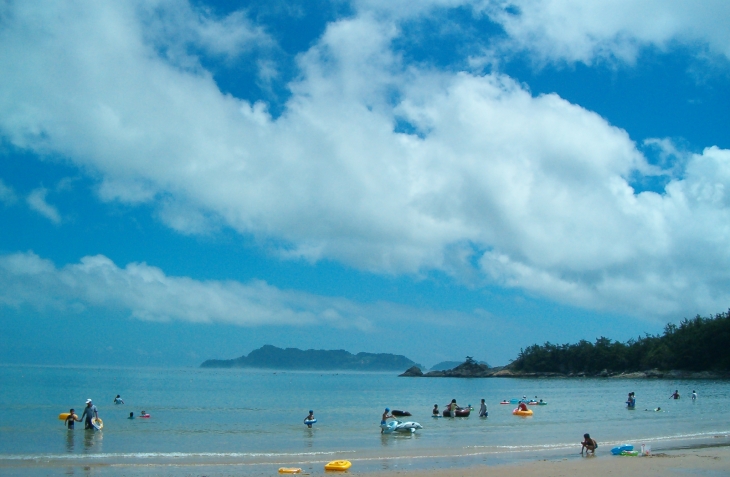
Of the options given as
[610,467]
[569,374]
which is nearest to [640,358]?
[569,374]

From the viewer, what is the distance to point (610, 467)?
21.5m

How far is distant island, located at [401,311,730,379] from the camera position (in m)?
120

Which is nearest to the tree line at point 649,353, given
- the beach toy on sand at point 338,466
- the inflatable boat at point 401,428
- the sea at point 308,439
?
the sea at point 308,439

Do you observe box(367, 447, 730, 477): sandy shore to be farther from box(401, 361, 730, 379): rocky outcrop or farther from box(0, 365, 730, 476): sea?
box(401, 361, 730, 379): rocky outcrop

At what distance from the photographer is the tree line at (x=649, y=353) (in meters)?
120

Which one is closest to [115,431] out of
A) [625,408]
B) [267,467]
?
[267,467]

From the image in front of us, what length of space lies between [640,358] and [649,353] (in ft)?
19.6

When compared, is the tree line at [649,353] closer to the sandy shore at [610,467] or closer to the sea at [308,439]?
the sea at [308,439]

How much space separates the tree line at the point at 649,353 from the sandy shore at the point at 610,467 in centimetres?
11048

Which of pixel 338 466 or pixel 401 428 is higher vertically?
pixel 338 466

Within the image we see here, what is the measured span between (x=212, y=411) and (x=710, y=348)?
106147mm

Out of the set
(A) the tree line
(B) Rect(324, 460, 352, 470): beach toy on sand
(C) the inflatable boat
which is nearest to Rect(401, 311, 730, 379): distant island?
(A) the tree line

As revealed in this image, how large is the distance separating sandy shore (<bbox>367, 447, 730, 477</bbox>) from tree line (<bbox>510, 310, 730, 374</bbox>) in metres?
110

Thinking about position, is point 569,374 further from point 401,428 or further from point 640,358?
point 401,428
